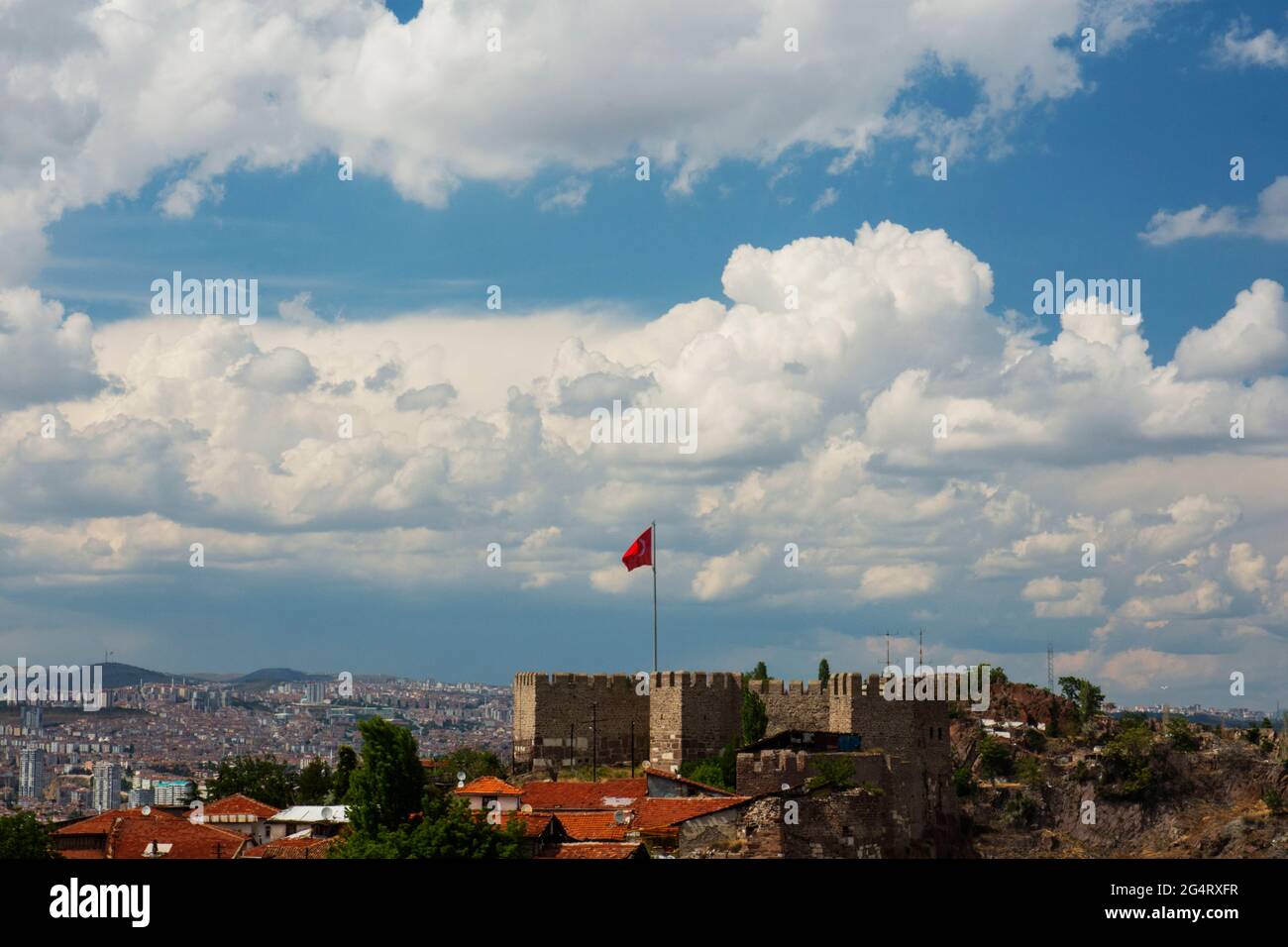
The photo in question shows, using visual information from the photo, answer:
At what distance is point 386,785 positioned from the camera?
169 ft

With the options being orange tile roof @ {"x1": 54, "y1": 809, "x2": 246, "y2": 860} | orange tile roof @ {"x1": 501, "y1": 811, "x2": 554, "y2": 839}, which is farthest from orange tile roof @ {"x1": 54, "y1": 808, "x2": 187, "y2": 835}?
orange tile roof @ {"x1": 501, "y1": 811, "x2": 554, "y2": 839}

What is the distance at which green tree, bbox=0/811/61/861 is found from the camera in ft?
178

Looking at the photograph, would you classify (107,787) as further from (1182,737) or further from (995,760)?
(1182,737)

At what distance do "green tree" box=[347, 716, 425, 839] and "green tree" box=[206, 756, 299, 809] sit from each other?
31.4 metres

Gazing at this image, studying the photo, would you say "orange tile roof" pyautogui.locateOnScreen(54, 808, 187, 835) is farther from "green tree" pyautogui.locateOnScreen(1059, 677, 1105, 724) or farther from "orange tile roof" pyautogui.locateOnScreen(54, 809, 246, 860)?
"green tree" pyautogui.locateOnScreen(1059, 677, 1105, 724)

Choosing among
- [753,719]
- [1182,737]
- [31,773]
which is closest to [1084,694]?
[1182,737]

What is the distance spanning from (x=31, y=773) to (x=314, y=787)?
68.1 meters

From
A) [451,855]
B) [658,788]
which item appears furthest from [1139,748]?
[451,855]

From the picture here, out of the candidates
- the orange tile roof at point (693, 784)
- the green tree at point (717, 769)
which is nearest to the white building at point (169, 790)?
the green tree at point (717, 769)

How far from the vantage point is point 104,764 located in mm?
135125

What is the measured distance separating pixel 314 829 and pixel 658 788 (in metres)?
16.9
